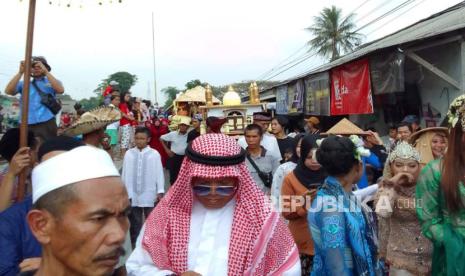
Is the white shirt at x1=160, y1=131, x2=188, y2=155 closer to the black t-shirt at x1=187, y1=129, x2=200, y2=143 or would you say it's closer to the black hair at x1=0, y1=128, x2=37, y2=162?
the black t-shirt at x1=187, y1=129, x2=200, y2=143

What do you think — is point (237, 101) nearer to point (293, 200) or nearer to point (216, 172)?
point (293, 200)

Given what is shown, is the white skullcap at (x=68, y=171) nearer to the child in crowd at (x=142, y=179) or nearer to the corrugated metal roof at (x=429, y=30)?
the child in crowd at (x=142, y=179)

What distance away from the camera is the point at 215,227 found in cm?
253

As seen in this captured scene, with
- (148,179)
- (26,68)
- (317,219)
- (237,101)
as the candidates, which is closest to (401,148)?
(317,219)

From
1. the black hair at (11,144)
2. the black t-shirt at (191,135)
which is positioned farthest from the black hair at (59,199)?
the black t-shirt at (191,135)

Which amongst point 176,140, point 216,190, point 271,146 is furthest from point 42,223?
point 176,140

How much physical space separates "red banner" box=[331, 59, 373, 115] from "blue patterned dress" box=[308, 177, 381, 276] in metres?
7.17

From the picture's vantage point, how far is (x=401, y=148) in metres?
3.97

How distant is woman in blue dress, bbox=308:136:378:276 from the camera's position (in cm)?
296

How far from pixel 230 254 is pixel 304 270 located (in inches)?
75.8

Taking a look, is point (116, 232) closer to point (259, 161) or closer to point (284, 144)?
point (259, 161)

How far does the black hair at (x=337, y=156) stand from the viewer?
313cm

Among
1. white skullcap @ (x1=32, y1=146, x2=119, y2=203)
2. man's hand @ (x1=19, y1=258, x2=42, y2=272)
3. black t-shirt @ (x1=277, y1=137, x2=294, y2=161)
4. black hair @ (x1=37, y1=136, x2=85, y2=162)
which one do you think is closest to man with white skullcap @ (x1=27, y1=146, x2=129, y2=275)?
white skullcap @ (x1=32, y1=146, x2=119, y2=203)

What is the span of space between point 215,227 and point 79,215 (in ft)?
3.79
